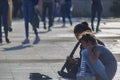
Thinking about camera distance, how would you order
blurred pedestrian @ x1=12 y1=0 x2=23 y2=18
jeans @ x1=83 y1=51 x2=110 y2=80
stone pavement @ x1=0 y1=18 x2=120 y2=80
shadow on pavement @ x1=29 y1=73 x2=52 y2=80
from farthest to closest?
1. blurred pedestrian @ x1=12 y1=0 x2=23 y2=18
2. stone pavement @ x1=0 y1=18 x2=120 y2=80
3. shadow on pavement @ x1=29 y1=73 x2=52 y2=80
4. jeans @ x1=83 y1=51 x2=110 y2=80

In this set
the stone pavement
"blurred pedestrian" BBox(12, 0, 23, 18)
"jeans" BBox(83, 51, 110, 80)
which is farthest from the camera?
"blurred pedestrian" BBox(12, 0, 23, 18)

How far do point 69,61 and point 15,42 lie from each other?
21.7ft

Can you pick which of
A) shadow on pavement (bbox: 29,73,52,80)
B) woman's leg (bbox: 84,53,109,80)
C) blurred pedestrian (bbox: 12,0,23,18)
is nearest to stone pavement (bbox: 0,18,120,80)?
shadow on pavement (bbox: 29,73,52,80)

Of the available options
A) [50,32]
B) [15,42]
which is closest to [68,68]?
[15,42]

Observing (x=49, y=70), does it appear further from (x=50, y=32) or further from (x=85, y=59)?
(x=50, y=32)

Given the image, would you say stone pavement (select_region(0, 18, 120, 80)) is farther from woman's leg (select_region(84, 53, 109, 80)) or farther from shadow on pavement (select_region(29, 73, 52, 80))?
woman's leg (select_region(84, 53, 109, 80))

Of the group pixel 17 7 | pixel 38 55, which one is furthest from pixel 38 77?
pixel 17 7

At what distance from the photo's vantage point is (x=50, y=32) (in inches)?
798

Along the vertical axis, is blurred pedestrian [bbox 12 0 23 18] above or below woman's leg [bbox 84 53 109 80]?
below

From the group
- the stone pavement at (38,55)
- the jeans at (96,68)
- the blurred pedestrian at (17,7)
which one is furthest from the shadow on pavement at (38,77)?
the blurred pedestrian at (17,7)

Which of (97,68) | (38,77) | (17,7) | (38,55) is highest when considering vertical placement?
(97,68)

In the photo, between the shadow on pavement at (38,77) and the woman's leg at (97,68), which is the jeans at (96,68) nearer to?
the woman's leg at (97,68)

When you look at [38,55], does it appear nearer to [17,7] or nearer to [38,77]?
[38,77]

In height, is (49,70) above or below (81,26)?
below
